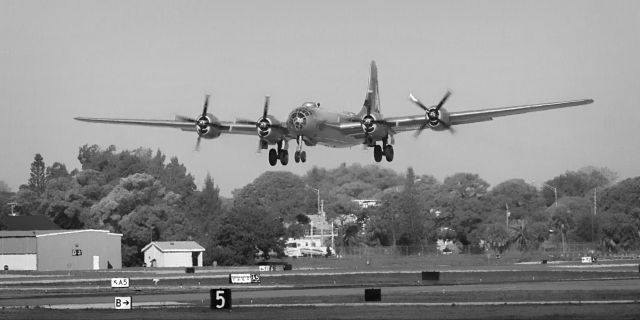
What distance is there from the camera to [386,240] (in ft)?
566

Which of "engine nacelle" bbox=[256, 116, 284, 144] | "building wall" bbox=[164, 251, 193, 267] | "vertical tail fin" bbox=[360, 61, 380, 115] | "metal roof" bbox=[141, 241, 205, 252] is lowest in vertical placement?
"building wall" bbox=[164, 251, 193, 267]

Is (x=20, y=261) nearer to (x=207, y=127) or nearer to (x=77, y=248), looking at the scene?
(x=77, y=248)

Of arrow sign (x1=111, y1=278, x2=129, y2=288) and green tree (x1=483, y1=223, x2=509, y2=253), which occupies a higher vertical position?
green tree (x1=483, y1=223, x2=509, y2=253)

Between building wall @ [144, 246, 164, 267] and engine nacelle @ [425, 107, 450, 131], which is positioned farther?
building wall @ [144, 246, 164, 267]

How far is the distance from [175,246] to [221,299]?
89.4m

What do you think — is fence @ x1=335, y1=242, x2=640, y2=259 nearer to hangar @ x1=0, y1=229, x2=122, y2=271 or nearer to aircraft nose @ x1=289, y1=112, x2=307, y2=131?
hangar @ x1=0, y1=229, x2=122, y2=271

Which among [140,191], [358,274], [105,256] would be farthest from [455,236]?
[358,274]

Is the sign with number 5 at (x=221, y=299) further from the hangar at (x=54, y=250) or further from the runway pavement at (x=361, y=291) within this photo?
the hangar at (x=54, y=250)

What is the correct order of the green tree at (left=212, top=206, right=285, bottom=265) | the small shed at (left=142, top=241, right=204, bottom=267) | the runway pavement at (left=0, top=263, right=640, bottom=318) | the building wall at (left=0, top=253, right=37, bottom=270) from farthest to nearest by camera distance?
the small shed at (left=142, top=241, right=204, bottom=267) → the green tree at (left=212, top=206, right=285, bottom=265) → the building wall at (left=0, top=253, right=37, bottom=270) → the runway pavement at (left=0, top=263, right=640, bottom=318)

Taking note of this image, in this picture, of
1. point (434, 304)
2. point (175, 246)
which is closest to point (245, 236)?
point (175, 246)

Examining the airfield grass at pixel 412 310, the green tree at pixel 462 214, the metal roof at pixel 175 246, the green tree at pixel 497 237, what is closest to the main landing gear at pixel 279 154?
the airfield grass at pixel 412 310

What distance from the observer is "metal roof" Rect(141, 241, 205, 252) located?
472 feet

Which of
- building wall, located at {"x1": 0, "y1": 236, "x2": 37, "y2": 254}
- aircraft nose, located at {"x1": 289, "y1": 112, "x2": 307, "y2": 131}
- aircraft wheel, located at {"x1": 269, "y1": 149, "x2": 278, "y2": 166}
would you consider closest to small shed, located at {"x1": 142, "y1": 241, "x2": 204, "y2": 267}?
building wall, located at {"x1": 0, "y1": 236, "x2": 37, "y2": 254}

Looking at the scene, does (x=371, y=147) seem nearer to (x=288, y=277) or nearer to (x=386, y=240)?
(x=288, y=277)
